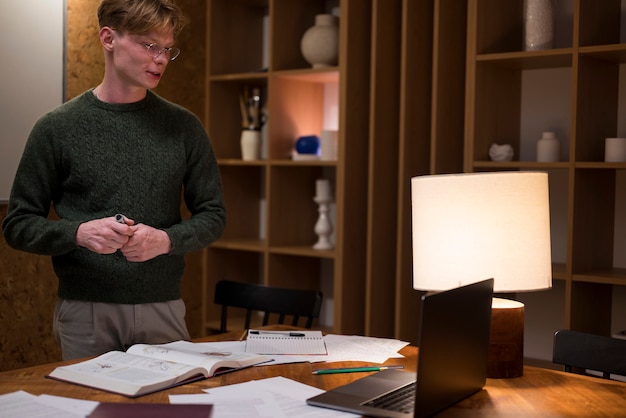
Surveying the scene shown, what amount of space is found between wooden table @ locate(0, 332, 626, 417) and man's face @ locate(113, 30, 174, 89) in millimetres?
844

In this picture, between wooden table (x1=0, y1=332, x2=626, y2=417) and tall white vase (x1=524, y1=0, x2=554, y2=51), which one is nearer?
wooden table (x1=0, y1=332, x2=626, y2=417)

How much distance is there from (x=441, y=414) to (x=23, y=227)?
1260 mm

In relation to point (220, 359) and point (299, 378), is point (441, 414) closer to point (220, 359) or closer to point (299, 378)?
point (299, 378)

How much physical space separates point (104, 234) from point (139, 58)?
1.75 feet

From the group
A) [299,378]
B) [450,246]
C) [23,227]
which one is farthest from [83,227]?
[450,246]

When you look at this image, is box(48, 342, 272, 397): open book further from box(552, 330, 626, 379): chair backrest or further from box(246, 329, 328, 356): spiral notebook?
box(552, 330, 626, 379): chair backrest

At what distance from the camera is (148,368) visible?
179 cm

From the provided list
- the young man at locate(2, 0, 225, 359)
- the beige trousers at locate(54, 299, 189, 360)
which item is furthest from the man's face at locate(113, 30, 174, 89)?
the beige trousers at locate(54, 299, 189, 360)

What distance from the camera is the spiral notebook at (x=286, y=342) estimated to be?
Result: 2059 millimetres

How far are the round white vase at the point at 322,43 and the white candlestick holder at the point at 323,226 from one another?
2.11 ft

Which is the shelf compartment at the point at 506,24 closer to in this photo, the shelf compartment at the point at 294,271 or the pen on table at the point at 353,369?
the shelf compartment at the point at 294,271

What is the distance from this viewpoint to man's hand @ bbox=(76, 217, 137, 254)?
203cm

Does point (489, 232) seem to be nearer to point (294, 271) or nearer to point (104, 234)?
point (104, 234)

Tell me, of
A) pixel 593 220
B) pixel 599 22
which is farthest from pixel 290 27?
pixel 593 220
